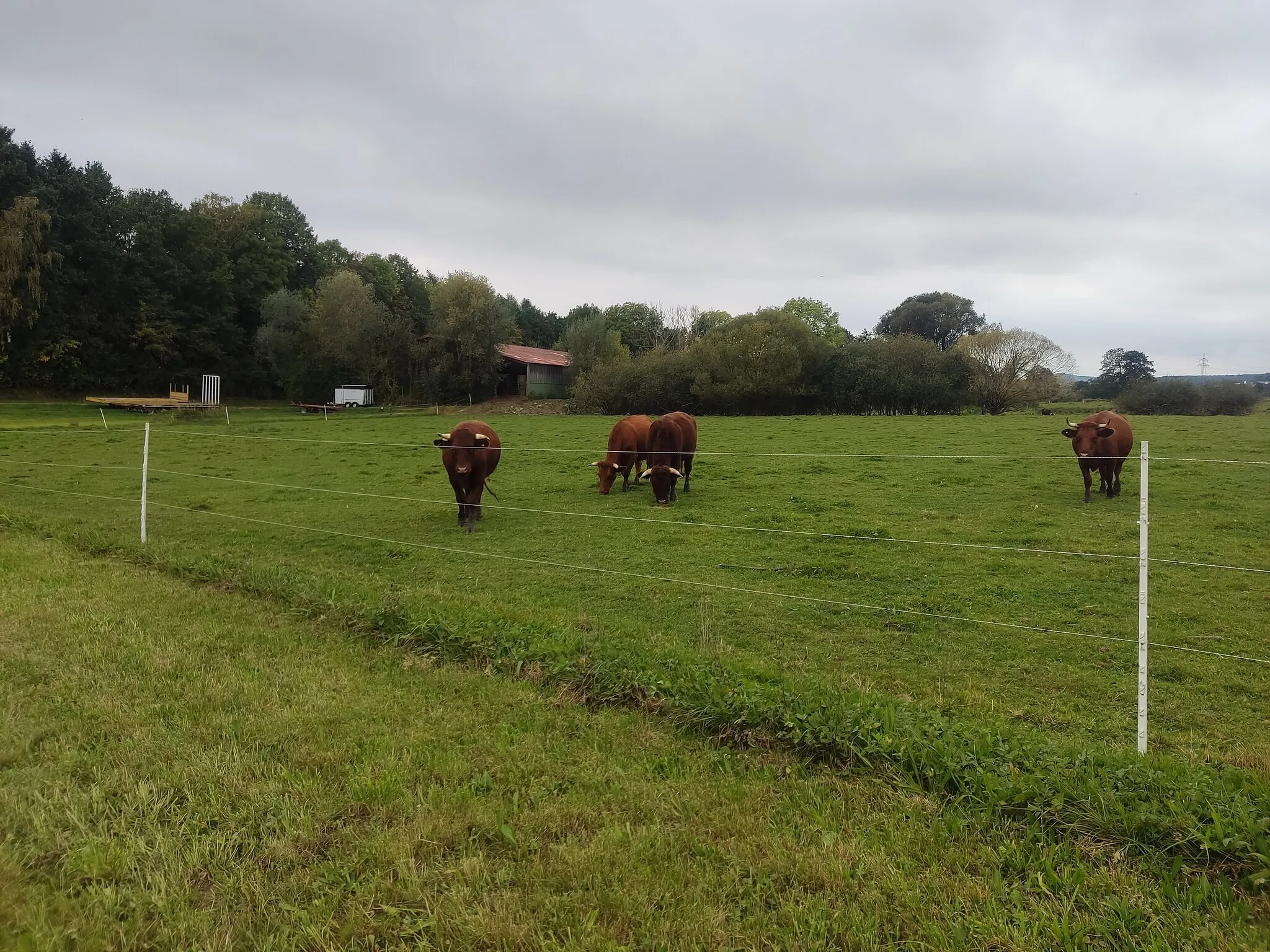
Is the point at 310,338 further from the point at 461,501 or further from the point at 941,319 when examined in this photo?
the point at 941,319

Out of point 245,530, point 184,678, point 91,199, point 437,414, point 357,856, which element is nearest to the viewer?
point 357,856

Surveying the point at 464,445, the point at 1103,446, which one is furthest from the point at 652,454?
the point at 1103,446

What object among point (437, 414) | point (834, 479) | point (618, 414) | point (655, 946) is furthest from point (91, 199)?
point (655, 946)

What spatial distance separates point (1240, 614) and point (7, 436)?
3349 cm

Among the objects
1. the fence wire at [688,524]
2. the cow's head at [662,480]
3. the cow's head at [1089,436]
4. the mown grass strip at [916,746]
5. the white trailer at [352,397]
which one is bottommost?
the mown grass strip at [916,746]

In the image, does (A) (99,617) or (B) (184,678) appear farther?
(A) (99,617)

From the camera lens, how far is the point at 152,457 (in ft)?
66.9

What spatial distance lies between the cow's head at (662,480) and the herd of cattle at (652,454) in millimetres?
11

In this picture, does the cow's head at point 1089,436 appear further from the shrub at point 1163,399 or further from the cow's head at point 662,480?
the shrub at point 1163,399

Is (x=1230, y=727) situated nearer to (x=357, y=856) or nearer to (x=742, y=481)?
(x=357, y=856)

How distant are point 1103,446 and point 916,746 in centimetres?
1112

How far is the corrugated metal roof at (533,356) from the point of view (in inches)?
2045

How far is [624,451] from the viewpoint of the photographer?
13453 mm

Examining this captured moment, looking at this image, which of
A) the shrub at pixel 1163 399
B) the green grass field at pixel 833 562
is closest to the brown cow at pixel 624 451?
the green grass field at pixel 833 562
